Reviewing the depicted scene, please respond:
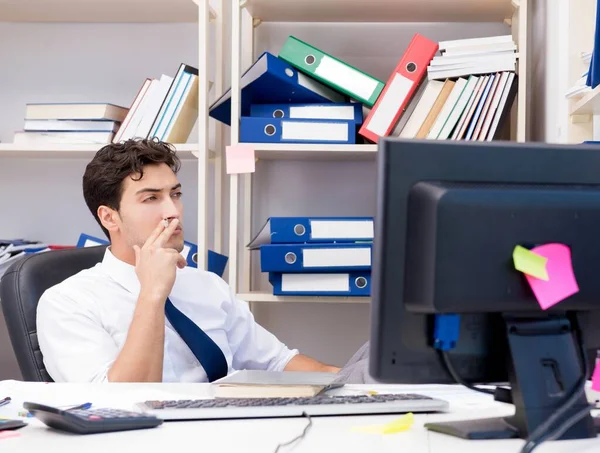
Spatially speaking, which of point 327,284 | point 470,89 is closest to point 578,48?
point 470,89

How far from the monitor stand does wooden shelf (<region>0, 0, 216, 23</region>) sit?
1.91 m

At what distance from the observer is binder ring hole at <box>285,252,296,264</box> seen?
240 centimetres

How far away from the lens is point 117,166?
6.50 feet

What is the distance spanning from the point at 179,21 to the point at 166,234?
1159 millimetres

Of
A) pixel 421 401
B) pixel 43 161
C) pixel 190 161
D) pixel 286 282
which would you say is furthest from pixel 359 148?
pixel 421 401

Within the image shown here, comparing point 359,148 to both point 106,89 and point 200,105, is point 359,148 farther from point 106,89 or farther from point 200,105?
point 106,89

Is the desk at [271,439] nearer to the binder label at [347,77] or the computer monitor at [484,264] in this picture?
the computer monitor at [484,264]

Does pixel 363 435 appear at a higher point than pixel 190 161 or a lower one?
lower

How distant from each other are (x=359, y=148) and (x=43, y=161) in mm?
1155

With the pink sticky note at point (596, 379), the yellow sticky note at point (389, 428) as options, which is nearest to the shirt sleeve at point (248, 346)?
the yellow sticky note at point (389, 428)

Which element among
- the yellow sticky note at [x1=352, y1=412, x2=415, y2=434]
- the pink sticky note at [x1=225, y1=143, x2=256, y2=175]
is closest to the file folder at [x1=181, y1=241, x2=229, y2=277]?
the pink sticky note at [x1=225, y1=143, x2=256, y2=175]

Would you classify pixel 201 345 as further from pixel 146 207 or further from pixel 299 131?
pixel 299 131

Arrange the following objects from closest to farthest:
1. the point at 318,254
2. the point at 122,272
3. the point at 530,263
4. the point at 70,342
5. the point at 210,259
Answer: the point at 530,263, the point at 70,342, the point at 122,272, the point at 318,254, the point at 210,259

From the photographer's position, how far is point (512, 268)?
0.94 metres
